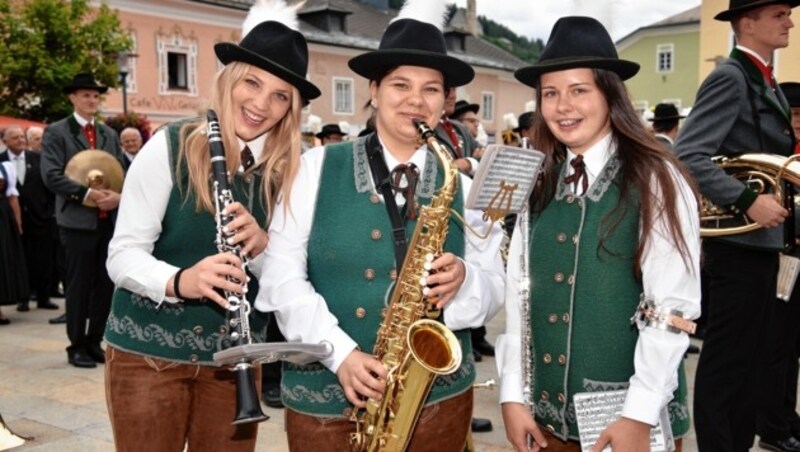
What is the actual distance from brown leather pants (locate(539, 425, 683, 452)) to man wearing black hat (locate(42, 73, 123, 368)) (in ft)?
16.4

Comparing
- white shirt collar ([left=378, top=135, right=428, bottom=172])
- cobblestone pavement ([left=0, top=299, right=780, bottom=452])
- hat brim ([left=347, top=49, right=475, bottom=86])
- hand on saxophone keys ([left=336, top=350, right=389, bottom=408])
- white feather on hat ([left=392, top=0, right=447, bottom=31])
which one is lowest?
cobblestone pavement ([left=0, top=299, right=780, bottom=452])

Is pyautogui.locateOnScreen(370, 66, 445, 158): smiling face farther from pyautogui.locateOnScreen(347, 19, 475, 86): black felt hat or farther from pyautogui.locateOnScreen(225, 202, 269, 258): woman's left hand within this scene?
pyautogui.locateOnScreen(225, 202, 269, 258): woman's left hand

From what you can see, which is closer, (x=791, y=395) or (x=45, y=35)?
(x=791, y=395)

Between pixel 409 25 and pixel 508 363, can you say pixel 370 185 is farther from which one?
pixel 508 363

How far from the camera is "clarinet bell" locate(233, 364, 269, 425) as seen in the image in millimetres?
2545

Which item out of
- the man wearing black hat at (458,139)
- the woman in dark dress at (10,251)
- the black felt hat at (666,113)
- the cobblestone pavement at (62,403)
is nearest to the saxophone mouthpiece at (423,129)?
the cobblestone pavement at (62,403)

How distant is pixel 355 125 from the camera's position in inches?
1359

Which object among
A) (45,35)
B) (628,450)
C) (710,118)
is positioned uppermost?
(45,35)

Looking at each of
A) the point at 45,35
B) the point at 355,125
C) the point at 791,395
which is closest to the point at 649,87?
the point at 355,125

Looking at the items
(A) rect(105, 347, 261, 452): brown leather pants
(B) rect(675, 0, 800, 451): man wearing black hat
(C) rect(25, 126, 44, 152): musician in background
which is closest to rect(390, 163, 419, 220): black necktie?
(A) rect(105, 347, 261, 452): brown leather pants

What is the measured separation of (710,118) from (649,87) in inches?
1803

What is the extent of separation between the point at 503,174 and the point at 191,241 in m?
1.22

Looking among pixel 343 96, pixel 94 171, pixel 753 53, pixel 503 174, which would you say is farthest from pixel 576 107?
pixel 343 96

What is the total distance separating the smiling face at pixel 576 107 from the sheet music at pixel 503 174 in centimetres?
23
